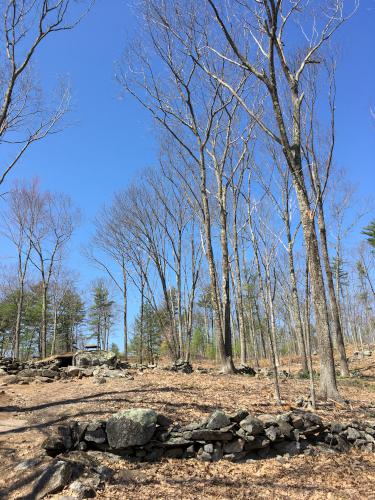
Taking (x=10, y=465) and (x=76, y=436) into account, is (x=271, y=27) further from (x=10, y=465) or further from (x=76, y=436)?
(x=10, y=465)

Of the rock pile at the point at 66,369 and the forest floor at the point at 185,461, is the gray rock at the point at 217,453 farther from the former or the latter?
the rock pile at the point at 66,369

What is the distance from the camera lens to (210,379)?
9703mm

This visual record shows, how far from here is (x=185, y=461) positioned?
4.94 metres

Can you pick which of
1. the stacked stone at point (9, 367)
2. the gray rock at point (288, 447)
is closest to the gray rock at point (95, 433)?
the gray rock at point (288, 447)

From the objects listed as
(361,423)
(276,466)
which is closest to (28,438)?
(276,466)

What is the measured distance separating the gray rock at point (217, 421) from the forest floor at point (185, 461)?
18.2 inches

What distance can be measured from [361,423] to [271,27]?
7664mm

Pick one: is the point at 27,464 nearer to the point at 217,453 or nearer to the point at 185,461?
the point at 185,461

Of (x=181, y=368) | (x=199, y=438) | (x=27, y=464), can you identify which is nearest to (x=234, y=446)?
(x=199, y=438)

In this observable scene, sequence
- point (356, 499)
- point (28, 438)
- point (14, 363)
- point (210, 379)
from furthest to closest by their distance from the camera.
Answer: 1. point (14, 363)
2. point (210, 379)
3. point (28, 438)
4. point (356, 499)

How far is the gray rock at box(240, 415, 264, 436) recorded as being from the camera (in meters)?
5.17

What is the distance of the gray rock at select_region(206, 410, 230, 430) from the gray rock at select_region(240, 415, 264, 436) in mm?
228

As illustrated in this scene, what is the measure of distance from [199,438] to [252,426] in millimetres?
752

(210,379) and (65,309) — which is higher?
(65,309)
